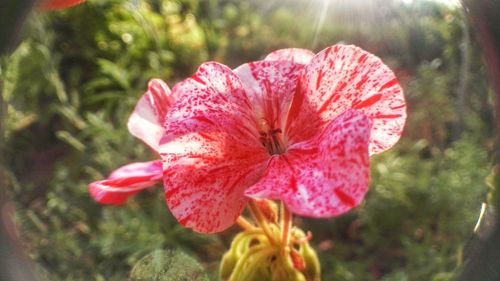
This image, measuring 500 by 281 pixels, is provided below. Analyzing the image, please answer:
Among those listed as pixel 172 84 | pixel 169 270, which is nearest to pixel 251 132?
pixel 169 270

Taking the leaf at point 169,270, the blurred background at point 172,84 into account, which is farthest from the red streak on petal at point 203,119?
the blurred background at point 172,84

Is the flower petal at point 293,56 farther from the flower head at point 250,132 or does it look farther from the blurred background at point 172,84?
the blurred background at point 172,84

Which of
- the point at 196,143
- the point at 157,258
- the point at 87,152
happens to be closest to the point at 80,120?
the point at 87,152

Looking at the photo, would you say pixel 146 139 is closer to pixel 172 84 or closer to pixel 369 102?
pixel 369 102

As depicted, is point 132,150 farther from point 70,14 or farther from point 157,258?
point 157,258

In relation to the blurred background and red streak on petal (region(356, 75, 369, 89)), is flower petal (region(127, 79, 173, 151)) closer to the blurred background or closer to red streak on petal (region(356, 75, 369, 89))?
red streak on petal (region(356, 75, 369, 89))

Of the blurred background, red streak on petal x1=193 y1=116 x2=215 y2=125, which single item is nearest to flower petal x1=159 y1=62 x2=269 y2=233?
red streak on petal x1=193 y1=116 x2=215 y2=125

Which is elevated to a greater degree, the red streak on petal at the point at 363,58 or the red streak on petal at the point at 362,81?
the red streak on petal at the point at 363,58
